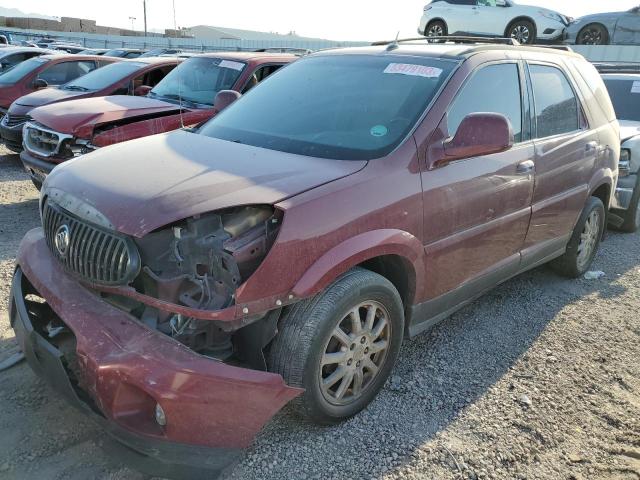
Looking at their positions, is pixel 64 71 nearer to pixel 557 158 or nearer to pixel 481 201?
pixel 557 158

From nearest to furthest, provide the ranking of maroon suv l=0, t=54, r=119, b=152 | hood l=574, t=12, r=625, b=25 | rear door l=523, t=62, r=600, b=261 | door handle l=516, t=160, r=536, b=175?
door handle l=516, t=160, r=536, b=175 → rear door l=523, t=62, r=600, b=261 → maroon suv l=0, t=54, r=119, b=152 → hood l=574, t=12, r=625, b=25

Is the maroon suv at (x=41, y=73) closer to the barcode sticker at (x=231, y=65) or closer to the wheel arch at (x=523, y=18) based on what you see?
the barcode sticker at (x=231, y=65)

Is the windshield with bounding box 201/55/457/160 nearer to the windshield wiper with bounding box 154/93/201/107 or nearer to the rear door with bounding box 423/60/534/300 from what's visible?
the rear door with bounding box 423/60/534/300

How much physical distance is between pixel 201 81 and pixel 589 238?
201 inches

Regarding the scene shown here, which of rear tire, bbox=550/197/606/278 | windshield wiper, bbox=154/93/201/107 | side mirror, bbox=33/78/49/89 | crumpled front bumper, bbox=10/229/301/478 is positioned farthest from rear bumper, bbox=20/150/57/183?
rear tire, bbox=550/197/606/278

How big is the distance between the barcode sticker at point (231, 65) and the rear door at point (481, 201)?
14.8ft

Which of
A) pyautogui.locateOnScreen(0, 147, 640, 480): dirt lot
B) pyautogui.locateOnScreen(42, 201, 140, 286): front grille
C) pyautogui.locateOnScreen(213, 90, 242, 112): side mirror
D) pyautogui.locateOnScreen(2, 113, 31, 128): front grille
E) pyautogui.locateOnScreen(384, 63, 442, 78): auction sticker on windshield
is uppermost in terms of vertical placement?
pyautogui.locateOnScreen(384, 63, 442, 78): auction sticker on windshield

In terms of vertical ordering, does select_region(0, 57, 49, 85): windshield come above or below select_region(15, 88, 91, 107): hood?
above

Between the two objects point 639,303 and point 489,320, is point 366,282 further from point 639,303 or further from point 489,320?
point 639,303

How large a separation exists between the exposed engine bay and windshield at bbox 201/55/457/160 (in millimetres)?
734

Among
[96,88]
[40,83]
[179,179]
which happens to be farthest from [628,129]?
[40,83]

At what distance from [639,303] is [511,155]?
2103 mm

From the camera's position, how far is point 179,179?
2.58 meters

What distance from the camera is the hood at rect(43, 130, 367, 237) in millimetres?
2344
